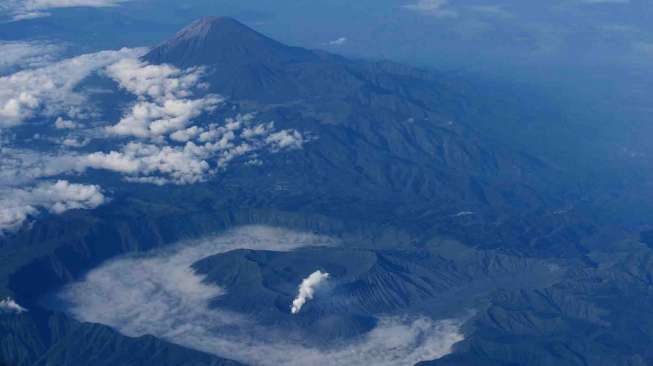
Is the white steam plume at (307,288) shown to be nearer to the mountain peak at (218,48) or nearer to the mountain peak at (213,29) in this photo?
the mountain peak at (218,48)

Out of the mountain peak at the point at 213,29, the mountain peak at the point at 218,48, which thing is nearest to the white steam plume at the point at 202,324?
the mountain peak at the point at 218,48

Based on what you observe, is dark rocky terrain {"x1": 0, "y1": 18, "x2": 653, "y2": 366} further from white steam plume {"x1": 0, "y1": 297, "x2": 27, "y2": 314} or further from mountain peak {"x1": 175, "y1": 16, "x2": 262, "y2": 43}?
mountain peak {"x1": 175, "y1": 16, "x2": 262, "y2": 43}

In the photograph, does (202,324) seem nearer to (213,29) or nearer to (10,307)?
(10,307)

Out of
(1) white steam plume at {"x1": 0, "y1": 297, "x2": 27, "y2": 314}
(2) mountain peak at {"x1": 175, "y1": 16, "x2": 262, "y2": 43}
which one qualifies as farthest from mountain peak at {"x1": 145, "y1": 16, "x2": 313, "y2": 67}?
(1) white steam plume at {"x1": 0, "y1": 297, "x2": 27, "y2": 314}

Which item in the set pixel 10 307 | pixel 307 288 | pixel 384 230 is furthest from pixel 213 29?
pixel 10 307

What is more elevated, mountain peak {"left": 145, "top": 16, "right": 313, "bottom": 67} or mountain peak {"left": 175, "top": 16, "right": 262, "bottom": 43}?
mountain peak {"left": 175, "top": 16, "right": 262, "bottom": 43}

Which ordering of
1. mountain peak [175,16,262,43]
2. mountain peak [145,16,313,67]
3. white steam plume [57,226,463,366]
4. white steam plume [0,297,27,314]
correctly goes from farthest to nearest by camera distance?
1. mountain peak [175,16,262,43]
2. mountain peak [145,16,313,67]
3. white steam plume [0,297,27,314]
4. white steam plume [57,226,463,366]
